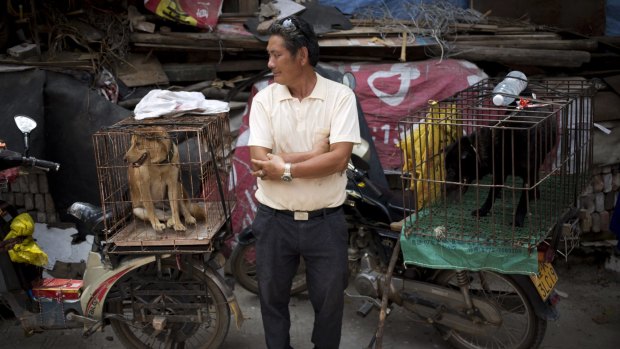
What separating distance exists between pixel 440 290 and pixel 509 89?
4.48 ft

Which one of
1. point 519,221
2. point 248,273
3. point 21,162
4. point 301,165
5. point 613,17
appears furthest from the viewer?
point 613,17

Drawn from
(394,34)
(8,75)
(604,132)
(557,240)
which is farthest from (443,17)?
(8,75)

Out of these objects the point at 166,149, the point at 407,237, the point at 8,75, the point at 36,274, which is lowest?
the point at 36,274

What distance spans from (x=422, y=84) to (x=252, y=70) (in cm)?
157

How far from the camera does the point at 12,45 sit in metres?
5.95

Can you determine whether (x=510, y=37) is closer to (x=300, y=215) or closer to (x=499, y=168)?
(x=499, y=168)

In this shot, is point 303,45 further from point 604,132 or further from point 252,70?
point 604,132

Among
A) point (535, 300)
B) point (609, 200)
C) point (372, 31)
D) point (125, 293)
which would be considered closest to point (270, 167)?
point (125, 293)

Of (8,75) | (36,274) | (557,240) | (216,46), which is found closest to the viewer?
(557,240)

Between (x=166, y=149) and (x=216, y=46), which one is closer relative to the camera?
(x=166, y=149)

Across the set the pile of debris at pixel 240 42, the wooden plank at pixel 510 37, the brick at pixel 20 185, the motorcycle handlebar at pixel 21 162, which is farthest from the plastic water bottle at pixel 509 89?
the brick at pixel 20 185

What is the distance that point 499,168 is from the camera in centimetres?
413

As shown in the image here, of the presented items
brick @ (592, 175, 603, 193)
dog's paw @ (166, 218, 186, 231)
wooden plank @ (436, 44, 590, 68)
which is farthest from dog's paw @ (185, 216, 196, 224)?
brick @ (592, 175, 603, 193)

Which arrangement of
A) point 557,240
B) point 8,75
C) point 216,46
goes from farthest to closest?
point 216,46 < point 8,75 < point 557,240
